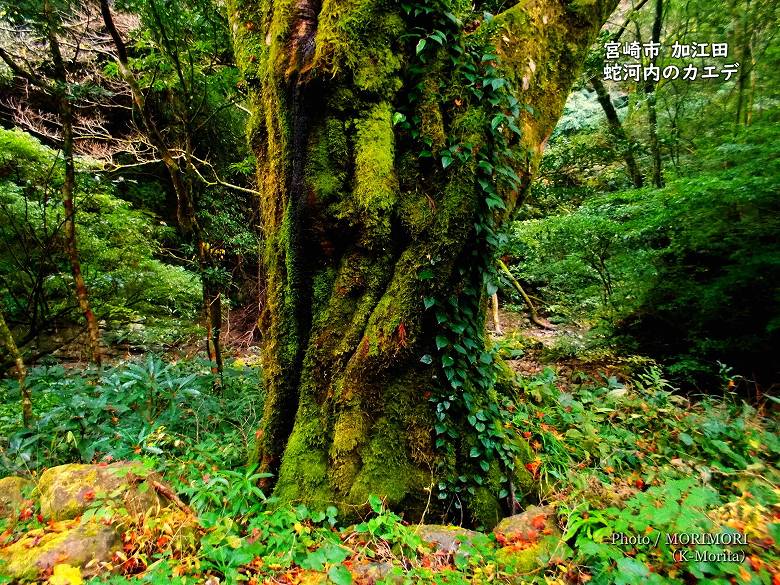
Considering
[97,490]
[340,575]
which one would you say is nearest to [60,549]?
[97,490]

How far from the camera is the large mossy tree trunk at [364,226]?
242 cm

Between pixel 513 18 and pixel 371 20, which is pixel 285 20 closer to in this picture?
pixel 371 20

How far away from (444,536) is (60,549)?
76.9 inches

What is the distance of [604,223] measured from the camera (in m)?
6.36

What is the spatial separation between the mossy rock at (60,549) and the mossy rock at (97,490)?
0.15 metres

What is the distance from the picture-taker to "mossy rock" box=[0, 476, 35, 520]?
2253 millimetres

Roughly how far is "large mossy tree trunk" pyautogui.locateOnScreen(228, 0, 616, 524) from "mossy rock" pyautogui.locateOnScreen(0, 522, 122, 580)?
0.94 m

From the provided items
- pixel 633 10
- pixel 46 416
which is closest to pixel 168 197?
pixel 46 416

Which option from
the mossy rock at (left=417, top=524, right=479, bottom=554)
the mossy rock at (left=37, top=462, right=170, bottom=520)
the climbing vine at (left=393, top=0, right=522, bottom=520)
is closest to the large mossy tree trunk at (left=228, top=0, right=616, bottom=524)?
the climbing vine at (left=393, top=0, right=522, bottom=520)

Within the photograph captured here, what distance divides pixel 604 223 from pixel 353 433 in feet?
19.2

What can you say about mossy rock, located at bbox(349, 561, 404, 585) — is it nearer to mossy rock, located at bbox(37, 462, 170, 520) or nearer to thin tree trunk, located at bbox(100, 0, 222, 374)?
mossy rock, located at bbox(37, 462, 170, 520)

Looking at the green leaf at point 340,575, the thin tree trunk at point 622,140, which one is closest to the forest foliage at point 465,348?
the green leaf at point 340,575

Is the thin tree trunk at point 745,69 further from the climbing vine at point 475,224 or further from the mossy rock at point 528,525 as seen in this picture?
the mossy rock at point 528,525

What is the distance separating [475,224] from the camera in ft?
7.92
